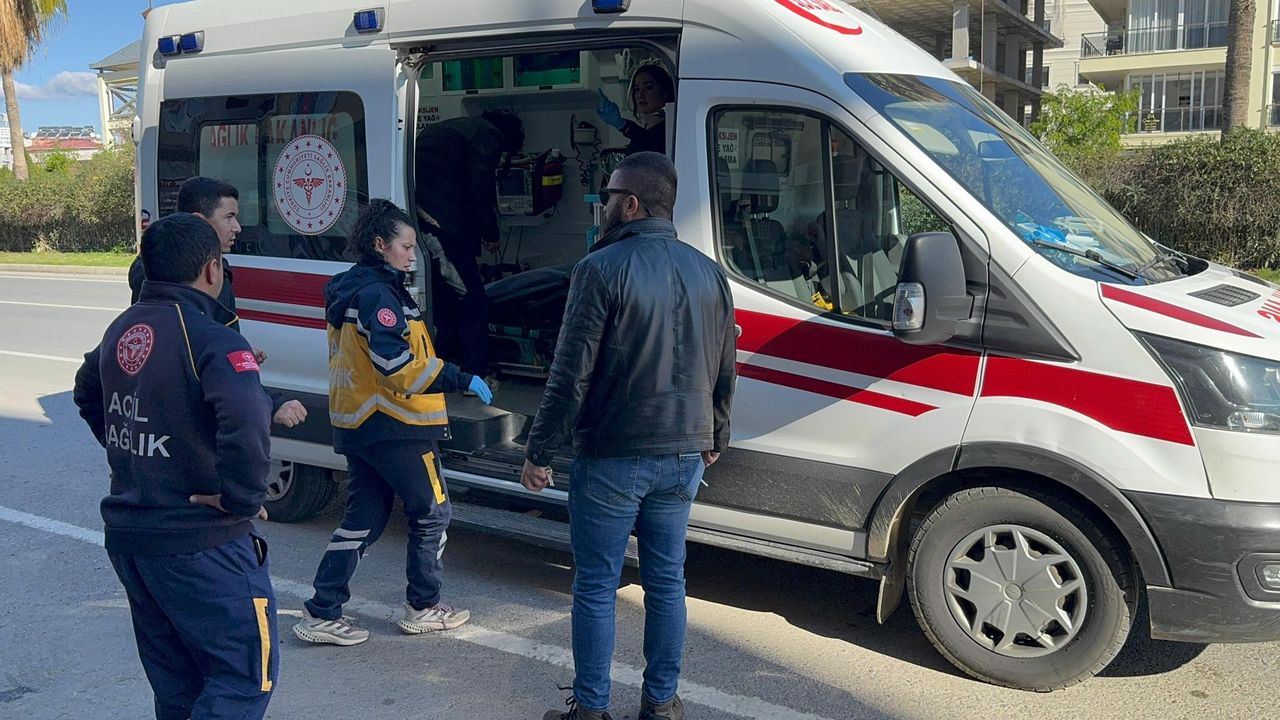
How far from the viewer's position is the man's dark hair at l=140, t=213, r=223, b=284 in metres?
2.84

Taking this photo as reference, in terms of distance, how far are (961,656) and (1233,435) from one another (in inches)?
48.3

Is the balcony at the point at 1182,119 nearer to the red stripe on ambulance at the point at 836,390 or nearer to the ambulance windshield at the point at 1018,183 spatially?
the ambulance windshield at the point at 1018,183

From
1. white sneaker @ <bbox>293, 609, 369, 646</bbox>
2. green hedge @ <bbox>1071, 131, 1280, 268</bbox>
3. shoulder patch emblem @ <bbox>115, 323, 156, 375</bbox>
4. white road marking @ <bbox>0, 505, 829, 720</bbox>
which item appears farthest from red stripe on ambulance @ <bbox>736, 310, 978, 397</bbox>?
green hedge @ <bbox>1071, 131, 1280, 268</bbox>

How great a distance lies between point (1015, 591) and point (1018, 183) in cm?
153

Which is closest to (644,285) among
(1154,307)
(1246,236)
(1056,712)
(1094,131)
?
(1154,307)

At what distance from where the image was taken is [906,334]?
3770 mm

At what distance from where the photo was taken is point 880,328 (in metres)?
3.96

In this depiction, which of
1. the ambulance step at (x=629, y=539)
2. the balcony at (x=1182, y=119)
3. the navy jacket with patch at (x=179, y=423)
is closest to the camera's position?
the navy jacket with patch at (x=179, y=423)

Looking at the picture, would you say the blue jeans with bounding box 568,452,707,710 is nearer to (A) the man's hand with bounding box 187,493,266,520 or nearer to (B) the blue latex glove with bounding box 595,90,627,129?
(A) the man's hand with bounding box 187,493,266,520

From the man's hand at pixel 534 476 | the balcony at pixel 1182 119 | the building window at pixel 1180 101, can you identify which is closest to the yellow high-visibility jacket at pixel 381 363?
the man's hand at pixel 534 476

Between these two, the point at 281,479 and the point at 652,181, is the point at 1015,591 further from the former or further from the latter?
the point at 281,479

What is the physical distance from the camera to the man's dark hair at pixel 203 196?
4.66 meters

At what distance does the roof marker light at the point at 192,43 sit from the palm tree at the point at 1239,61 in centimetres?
1726

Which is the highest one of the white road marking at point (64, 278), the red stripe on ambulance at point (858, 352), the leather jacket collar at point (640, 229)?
the leather jacket collar at point (640, 229)
